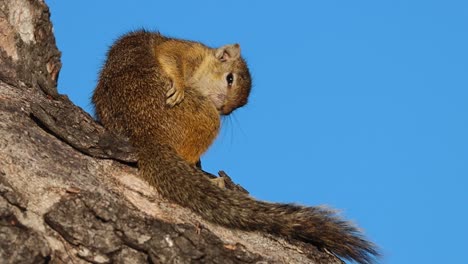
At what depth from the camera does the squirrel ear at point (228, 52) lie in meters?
8.65

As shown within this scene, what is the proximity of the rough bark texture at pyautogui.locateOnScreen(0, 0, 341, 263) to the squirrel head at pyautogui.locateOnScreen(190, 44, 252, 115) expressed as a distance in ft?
6.98

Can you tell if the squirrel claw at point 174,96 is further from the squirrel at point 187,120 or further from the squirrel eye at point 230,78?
the squirrel eye at point 230,78

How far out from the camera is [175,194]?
5.60m

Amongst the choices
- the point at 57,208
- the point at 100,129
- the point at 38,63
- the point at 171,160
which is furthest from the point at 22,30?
the point at 57,208

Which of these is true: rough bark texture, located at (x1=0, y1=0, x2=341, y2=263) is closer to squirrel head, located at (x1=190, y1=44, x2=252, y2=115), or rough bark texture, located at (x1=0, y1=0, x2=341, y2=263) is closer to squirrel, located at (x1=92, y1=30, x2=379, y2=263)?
squirrel, located at (x1=92, y1=30, x2=379, y2=263)

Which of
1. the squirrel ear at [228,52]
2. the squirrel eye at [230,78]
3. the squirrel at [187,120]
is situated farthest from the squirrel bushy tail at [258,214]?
the squirrel ear at [228,52]

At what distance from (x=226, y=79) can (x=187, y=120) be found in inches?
73.8

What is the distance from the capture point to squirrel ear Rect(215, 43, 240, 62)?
28.4 ft

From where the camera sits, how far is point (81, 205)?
492 cm

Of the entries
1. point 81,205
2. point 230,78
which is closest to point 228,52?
point 230,78

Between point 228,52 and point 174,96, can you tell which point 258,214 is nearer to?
point 174,96

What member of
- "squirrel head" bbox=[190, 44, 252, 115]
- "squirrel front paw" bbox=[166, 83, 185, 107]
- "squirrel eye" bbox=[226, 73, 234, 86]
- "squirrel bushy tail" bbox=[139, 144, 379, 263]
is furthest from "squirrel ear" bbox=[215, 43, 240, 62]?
"squirrel bushy tail" bbox=[139, 144, 379, 263]

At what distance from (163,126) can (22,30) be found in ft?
4.77

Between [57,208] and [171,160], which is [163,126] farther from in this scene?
[57,208]
